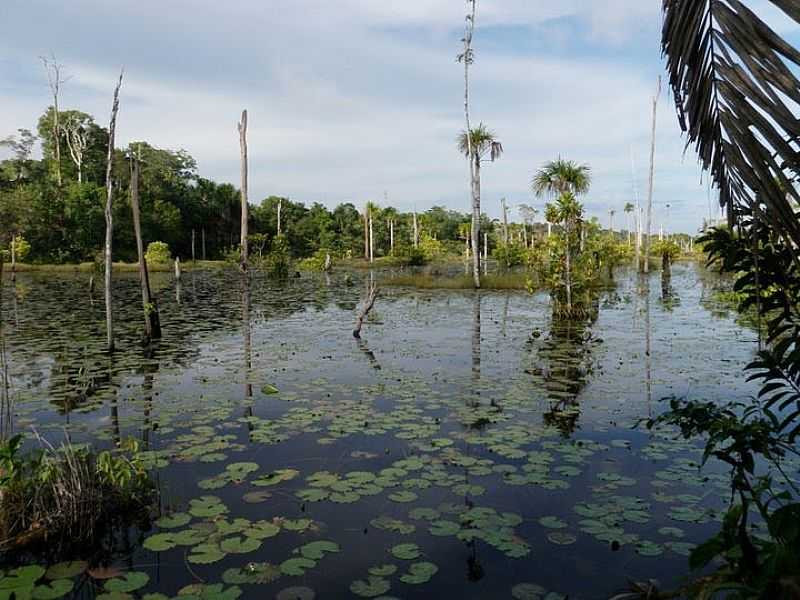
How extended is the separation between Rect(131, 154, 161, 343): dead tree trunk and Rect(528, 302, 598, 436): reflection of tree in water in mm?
7521

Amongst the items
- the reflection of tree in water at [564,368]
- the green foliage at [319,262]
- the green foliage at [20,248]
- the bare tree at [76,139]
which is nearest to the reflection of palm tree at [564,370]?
the reflection of tree in water at [564,368]

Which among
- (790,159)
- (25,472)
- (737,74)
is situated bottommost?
(25,472)

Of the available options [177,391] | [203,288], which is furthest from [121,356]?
[203,288]

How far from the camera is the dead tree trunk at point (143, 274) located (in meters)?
10.8

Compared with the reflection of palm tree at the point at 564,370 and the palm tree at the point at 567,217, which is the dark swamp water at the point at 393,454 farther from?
the palm tree at the point at 567,217

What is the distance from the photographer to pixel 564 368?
9.80 meters

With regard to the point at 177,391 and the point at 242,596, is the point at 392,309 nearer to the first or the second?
the point at 177,391

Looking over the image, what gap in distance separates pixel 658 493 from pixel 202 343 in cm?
999

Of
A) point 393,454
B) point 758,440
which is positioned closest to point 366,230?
point 393,454

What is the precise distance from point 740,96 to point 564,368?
27.9 feet

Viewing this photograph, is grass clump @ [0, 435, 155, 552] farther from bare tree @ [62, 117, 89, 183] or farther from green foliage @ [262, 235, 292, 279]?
bare tree @ [62, 117, 89, 183]

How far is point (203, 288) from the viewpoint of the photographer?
26.9m

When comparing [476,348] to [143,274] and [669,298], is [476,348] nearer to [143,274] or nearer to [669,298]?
[143,274]

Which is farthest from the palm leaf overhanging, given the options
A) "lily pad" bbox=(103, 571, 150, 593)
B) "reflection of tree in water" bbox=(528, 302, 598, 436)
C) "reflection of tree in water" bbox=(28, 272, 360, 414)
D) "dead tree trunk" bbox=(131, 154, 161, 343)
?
"dead tree trunk" bbox=(131, 154, 161, 343)
